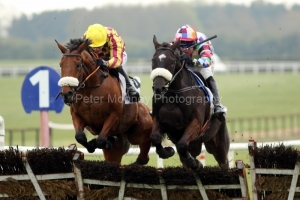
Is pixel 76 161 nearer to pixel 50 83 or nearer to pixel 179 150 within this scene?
pixel 179 150

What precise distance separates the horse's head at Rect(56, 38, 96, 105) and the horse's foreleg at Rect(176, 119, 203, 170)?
1.25m

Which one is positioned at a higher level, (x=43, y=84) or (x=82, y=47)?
(x=43, y=84)

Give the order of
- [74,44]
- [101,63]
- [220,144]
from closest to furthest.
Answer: [74,44]
[101,63]
[220,144]

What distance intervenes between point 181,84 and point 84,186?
1.67 m

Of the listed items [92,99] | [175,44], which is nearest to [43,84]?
[92,99]

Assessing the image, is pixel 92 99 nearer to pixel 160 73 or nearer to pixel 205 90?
pixel 160 73

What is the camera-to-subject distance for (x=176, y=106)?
8047 mm

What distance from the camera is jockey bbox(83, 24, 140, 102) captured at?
8.41 metres

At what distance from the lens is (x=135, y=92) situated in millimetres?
8719

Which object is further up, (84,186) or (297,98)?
(297,98)

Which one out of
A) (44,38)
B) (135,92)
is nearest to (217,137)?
(135,92)

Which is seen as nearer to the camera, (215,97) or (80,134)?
(80,134)

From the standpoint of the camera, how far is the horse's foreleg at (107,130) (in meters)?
8.09

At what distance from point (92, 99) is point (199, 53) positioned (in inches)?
58.4
